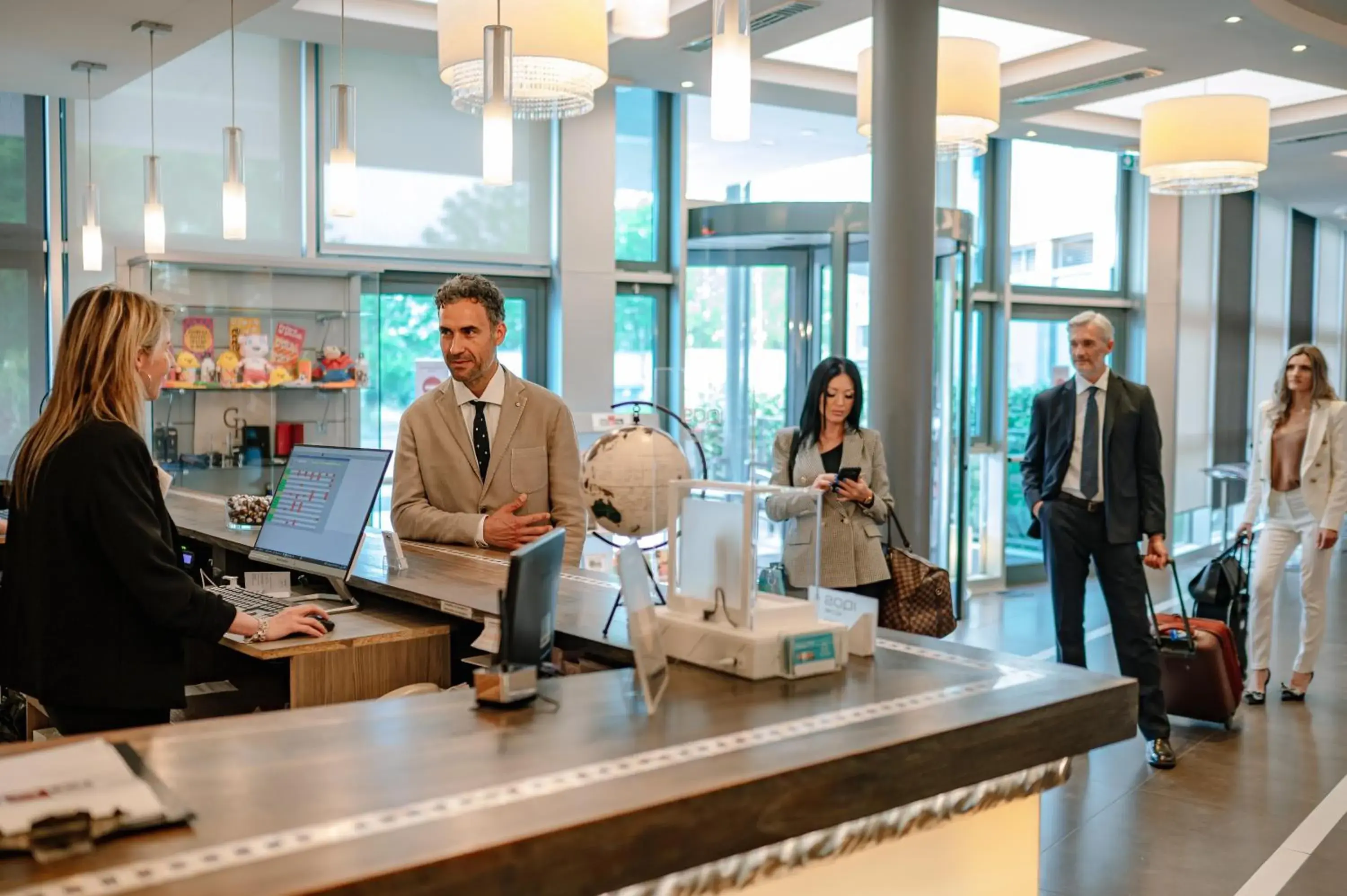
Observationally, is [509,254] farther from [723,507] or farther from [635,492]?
[723,507]

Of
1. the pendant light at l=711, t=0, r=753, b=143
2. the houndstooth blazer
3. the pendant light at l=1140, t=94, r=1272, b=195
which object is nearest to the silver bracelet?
the pendant light at l=711, t=0, r=753, b=143

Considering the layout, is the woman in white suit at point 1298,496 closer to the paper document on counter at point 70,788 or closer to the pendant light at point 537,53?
the pendant light at point 537,53

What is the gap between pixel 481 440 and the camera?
3.83 m

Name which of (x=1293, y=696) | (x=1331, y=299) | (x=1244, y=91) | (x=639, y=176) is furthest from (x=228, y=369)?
(x=1331, y=299)

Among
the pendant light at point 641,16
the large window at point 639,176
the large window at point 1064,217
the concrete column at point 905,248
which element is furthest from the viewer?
the large window at point 1064,217

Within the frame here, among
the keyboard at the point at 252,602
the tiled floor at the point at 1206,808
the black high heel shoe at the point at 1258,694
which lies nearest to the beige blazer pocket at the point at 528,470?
the keyboard at the point at 252,602

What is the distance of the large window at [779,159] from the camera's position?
8977 mm

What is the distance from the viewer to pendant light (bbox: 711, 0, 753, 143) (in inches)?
116

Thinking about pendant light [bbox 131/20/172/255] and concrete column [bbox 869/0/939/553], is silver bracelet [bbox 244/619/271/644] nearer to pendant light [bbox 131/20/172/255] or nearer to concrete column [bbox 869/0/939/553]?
concrete column [bbox 869/0/939/553]

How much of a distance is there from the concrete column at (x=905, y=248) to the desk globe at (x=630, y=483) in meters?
3.08

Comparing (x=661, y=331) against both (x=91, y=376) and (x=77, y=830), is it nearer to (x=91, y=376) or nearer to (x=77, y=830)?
(x=91, y=376)

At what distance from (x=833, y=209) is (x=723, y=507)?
228 inches

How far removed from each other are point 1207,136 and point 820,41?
2362mm

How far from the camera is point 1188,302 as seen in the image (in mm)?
11656
